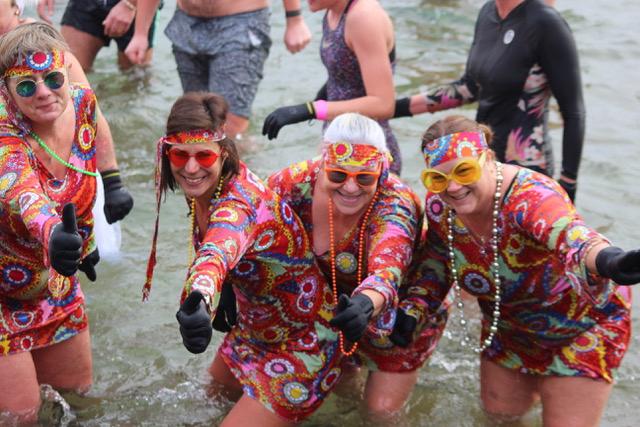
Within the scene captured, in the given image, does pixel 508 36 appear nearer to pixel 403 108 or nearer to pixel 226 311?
pixel 403 108

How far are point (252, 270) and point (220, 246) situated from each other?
1.60 ft

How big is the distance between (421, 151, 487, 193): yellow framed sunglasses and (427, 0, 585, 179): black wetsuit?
1.11 metres

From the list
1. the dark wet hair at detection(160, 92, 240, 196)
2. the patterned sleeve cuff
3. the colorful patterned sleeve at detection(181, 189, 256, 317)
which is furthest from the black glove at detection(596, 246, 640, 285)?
the dark wet hair at detection(160, 92, 240, 196)

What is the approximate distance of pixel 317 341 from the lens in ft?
13.6

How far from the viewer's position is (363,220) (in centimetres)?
403

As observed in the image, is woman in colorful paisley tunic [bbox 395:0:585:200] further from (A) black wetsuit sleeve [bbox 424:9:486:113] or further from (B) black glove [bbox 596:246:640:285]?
(B) black glove [bbox 596:246:640:285]

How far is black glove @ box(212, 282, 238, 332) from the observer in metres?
4.12

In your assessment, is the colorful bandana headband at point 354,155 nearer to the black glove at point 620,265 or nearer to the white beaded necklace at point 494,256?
the white beaded necklace at point 494,256

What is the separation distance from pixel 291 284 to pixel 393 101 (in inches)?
54.5

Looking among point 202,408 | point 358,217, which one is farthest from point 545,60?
point 202,408

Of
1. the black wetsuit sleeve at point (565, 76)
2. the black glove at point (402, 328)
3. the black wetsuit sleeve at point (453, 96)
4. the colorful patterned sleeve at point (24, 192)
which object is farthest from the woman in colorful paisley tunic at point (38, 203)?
the black wetsuit sleeve at point (565, 76)

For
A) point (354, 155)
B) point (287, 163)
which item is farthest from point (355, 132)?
point (287, 163)

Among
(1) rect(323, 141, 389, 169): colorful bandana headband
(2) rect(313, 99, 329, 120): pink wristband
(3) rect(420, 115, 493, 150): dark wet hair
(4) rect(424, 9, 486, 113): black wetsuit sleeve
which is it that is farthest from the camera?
(4) rect(424, 9, 486, 113): black wetsuit sleeve

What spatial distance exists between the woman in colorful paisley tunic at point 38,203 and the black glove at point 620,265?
5.70ft
